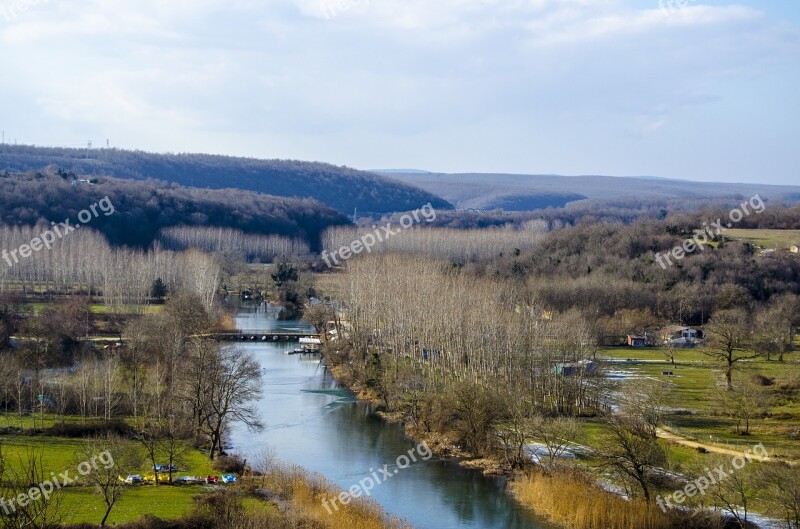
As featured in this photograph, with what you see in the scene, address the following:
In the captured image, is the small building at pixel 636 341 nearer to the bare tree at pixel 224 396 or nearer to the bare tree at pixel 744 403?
the bare tree at pixel 744 403

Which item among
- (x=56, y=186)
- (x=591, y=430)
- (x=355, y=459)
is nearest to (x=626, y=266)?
(x=591, y=430)

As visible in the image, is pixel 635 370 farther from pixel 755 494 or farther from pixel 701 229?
pixel 701 229

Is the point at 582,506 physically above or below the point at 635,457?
below

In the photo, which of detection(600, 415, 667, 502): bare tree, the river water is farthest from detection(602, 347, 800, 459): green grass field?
the river water

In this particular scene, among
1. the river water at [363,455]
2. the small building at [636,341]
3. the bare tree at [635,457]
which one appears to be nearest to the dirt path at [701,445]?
the bare tree at [635,457]

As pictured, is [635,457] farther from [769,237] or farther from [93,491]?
[769,237]

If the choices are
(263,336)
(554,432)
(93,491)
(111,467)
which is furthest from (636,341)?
(111,467)

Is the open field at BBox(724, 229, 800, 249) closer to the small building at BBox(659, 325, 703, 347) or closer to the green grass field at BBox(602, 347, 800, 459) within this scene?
the small building at BBox(659, 325, 703, 347)
